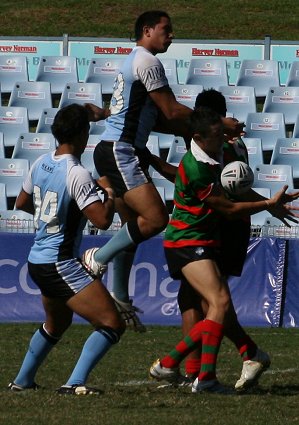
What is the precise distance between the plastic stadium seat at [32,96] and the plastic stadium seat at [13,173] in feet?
7.54

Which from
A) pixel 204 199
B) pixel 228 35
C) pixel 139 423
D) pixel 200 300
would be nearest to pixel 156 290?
pixel 200 300

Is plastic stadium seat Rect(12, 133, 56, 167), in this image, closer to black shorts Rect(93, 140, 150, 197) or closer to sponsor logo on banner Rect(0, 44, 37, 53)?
sponsor logo on banner Rect(0, 44, 37, 53)

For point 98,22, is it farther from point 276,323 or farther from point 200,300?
point 200,300

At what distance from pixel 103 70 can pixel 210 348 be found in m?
12.0

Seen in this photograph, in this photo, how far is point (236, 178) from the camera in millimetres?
7676

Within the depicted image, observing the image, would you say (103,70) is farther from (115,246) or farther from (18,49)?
(115,246)

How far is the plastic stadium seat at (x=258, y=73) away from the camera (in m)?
18.6

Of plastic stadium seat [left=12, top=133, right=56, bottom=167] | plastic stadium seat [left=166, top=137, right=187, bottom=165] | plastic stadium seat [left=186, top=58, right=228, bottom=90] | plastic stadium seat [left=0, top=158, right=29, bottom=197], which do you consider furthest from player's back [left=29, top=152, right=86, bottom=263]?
plastic stadium seat [left=186, top=58, right=228, bottom=90]

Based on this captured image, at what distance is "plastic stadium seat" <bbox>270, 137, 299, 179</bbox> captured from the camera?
17000 millimetres

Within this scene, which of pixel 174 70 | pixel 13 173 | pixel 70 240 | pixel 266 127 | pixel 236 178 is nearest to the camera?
pixel 70 240

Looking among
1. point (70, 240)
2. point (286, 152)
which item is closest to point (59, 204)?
point (70, 240)

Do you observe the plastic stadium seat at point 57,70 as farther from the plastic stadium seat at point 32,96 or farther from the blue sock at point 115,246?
the blue sock at point 115,246

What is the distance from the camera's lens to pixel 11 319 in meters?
12.7

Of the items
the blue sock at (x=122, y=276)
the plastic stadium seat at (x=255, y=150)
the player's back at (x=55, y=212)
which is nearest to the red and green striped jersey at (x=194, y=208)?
the player's back at (x=55, y=212)
